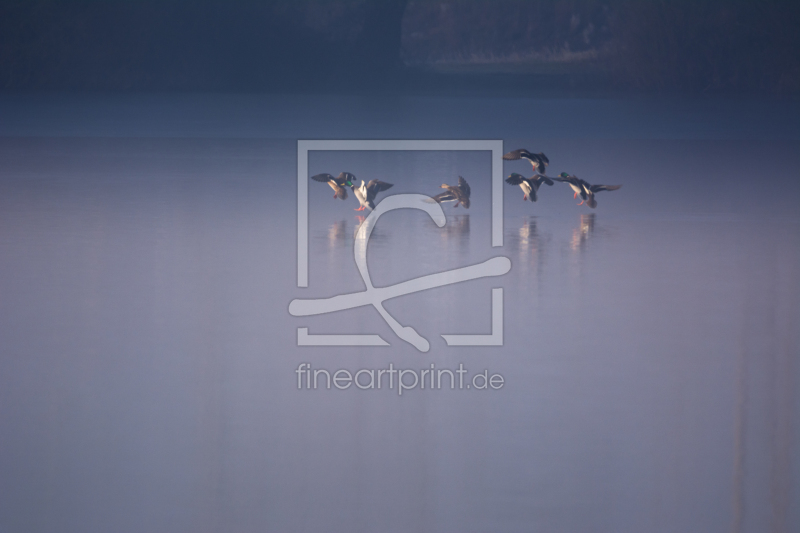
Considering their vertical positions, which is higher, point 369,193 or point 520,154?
point 520,154

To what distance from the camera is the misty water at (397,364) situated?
72.7 inches

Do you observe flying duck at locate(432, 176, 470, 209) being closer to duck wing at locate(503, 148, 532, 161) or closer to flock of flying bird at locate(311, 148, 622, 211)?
flock of flying bird at locate(311, 148, 622, 211)

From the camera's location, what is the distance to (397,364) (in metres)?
2.67

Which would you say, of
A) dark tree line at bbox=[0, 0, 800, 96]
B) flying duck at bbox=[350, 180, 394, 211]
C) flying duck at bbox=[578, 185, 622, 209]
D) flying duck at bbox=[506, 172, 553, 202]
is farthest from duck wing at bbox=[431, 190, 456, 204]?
dark tree line at bbox=[0, 0, 800, 96]

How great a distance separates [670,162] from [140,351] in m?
5.27

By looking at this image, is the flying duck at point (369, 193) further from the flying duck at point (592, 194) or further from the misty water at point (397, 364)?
the flying duck at point (592, 194)

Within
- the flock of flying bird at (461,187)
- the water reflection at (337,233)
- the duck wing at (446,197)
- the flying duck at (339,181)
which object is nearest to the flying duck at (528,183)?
the flock of flying bird at (461,187)

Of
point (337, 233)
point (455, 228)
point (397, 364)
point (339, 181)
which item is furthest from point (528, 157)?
point (397, 364)

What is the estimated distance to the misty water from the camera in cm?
185

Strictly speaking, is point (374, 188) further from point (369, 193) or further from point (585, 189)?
point (585, 189)

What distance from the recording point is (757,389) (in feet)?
7.87

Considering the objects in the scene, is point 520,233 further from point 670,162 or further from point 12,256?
point 670,162

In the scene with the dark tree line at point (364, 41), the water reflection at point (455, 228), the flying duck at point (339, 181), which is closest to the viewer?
the water reflection at point (455, 228)

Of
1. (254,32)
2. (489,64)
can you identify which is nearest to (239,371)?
(254,32)
